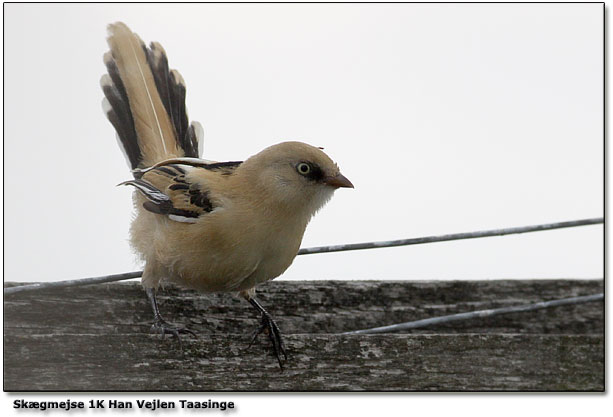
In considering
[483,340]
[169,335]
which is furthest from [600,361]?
[169,335]

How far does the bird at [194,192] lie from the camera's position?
7.39ft

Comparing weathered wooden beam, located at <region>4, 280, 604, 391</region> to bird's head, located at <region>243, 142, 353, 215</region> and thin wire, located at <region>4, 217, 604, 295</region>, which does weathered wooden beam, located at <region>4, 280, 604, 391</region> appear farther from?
bird's head, located at <region>243, 142, 353, 215</region>

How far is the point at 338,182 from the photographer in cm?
211

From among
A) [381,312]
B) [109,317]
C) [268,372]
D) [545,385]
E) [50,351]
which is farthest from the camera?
[381,312]

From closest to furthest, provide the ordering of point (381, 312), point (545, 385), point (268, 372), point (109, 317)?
point (268, 372)
point (545, 385)
point (109, 317)
point (381, 312)

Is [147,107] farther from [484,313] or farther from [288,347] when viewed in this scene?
[484,313]

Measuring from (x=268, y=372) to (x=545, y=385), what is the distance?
2.59ft

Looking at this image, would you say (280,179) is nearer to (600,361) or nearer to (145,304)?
(145,304)

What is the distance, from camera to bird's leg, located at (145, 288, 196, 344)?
208cm

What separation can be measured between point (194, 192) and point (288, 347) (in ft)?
2.32

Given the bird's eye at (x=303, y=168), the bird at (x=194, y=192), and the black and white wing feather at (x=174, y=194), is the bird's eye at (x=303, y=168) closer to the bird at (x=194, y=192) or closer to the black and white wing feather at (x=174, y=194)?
the bird at (x=194, y=192)

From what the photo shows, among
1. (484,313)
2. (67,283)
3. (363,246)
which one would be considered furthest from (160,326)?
(484,313)

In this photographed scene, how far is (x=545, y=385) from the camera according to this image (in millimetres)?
2178

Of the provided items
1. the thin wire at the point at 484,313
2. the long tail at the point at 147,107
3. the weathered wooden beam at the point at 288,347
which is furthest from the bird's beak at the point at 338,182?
the long tail at the point at 147,107
